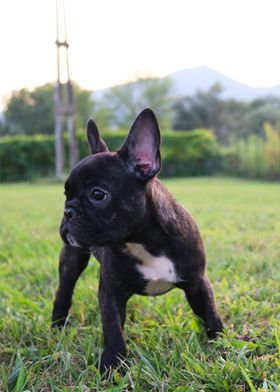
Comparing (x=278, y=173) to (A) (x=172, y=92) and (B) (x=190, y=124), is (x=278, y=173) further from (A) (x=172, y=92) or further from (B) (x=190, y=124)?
(A) (x=172, y=92)

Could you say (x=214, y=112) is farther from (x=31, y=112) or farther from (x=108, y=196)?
(x=108, y=196)

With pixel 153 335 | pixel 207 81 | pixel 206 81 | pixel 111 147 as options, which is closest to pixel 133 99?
pixel 111 147

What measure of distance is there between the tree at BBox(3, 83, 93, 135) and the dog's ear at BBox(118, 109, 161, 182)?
129 feet

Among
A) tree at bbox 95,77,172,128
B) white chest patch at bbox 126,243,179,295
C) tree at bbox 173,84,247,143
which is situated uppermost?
tree at bbox 95,77,172,128

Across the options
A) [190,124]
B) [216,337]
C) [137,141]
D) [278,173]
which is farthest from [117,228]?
[190,124]

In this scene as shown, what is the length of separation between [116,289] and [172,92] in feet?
163

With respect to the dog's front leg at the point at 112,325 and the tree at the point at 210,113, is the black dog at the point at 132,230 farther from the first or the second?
the tree at the point at 210,113

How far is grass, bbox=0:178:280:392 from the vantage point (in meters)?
1.78

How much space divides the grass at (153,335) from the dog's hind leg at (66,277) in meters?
0.08

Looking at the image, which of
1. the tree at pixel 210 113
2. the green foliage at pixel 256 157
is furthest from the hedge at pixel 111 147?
the tree at pixel 210 113

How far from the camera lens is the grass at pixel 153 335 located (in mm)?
1779

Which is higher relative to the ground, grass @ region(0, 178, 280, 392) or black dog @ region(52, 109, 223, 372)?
black dog @ region(52, 109, 223, 372)

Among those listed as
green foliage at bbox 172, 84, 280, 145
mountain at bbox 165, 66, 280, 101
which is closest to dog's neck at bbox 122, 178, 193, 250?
green foliage at bbox 172, 84, 280, 145

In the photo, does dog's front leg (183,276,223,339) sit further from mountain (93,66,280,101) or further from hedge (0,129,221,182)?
mountain (93,66,280,101)
